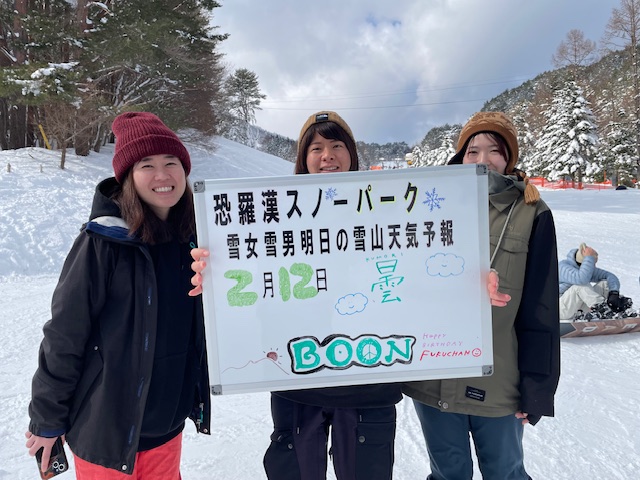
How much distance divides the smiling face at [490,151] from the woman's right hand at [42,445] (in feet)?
7.35

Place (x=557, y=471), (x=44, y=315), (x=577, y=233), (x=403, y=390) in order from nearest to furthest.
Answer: (x=403, y=390)
(x=557, y=471)
(x=44, y=315)
(x=577, y=233)

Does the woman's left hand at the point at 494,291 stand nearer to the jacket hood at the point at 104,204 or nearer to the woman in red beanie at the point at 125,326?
the woman in red beanie at the point at 125,326

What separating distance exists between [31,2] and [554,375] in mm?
21413

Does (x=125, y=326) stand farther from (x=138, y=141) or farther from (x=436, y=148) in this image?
(x=436, y=148)

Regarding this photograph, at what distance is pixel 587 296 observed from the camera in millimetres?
4734

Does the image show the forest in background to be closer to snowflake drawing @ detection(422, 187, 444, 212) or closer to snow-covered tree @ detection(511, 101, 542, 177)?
snow-covered tree @ detection(511, 101, 542, 177)

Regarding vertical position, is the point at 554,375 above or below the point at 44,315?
above

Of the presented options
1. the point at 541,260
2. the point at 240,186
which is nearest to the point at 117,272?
the point at 240,186

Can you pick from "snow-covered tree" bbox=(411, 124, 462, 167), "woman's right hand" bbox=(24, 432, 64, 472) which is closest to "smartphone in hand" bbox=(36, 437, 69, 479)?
"woman's right hand" bbox=(24, 432, 64, 472)

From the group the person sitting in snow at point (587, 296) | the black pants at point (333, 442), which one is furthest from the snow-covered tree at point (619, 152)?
the black pants at point (333, 442)

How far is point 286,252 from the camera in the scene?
1.60 meters

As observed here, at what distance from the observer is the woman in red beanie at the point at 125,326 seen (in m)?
1.58

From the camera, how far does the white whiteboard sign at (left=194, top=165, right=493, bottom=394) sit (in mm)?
1579

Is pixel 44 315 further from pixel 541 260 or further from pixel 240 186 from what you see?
pixel 541 260
